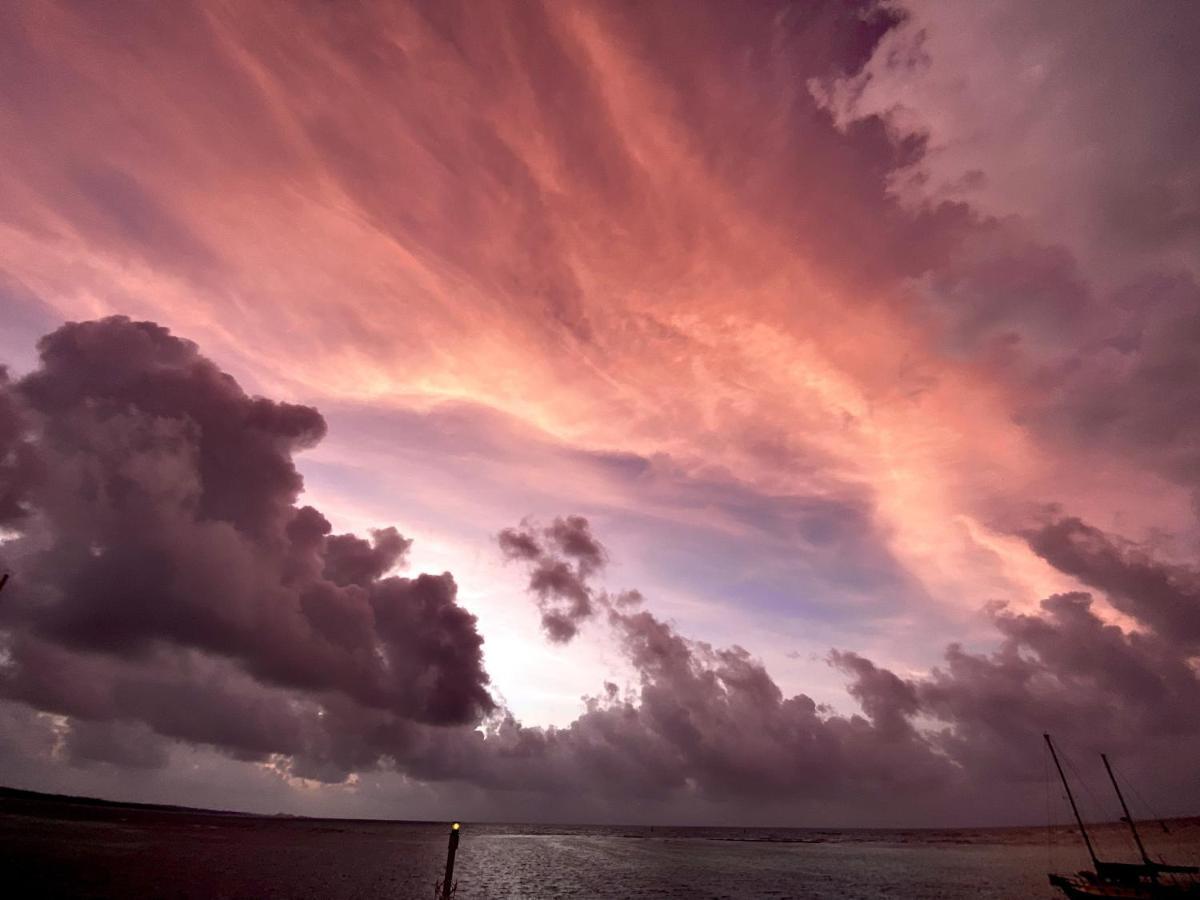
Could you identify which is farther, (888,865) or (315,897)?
(888,865)

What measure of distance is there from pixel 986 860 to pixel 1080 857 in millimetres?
20921

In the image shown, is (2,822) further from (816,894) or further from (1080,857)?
(1080,857)

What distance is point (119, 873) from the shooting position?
7125 centimetres

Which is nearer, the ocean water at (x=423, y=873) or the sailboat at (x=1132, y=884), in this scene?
the sailboat at (x=1132, y=884)

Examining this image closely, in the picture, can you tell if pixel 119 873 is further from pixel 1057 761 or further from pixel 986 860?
pixel 986 860

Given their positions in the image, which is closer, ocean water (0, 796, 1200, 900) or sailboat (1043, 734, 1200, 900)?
sailboat (1043, 734, 1200, 900)

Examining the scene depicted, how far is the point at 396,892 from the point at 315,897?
33.4 feet

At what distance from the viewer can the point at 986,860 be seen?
13925cm

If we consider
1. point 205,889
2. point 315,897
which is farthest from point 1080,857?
point 205,889

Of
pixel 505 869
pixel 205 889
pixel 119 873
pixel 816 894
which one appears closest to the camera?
pixel 205 889

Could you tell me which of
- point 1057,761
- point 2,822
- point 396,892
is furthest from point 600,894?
point 2,822

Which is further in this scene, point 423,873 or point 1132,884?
point 423,873

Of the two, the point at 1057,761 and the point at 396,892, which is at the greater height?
the point at 1057,761

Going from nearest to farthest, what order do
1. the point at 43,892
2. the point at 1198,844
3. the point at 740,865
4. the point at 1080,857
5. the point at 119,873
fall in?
1. the point at 43,892
2. the point at 119,873
3. the point at 740,865
4. the point at 1080,857
5. the point at 1198,844
